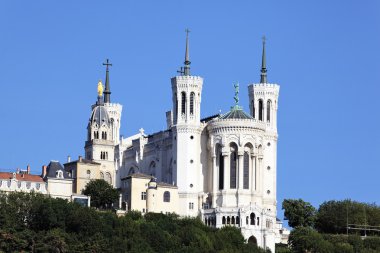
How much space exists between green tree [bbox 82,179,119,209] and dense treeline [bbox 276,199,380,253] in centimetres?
1913

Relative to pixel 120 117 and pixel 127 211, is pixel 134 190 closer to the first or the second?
pixel 127 211

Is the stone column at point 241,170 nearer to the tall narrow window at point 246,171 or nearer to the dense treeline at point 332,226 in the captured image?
the tall narrow window at point 246,171

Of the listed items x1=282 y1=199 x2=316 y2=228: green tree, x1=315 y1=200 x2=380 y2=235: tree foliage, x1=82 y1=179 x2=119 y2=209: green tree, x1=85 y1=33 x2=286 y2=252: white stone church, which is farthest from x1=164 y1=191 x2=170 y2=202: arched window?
x1=315 y1=200 x2=380 y2=235: tree foliage

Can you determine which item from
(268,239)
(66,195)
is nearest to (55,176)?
(66,195)

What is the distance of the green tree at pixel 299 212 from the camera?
152625 mm

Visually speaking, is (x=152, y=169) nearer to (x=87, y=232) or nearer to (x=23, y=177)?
(x=23, y=177)

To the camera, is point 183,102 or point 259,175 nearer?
point 259,175

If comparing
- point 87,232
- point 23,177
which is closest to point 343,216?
point 87,232

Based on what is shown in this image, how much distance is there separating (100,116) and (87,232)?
1504 inches

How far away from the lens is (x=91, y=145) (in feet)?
534

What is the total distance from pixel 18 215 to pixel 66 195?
14703 millimetres

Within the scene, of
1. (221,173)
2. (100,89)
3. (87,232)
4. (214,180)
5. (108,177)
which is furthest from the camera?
(100,89)

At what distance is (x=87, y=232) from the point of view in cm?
12975

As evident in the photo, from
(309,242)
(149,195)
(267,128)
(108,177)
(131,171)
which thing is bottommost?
(309,242)
